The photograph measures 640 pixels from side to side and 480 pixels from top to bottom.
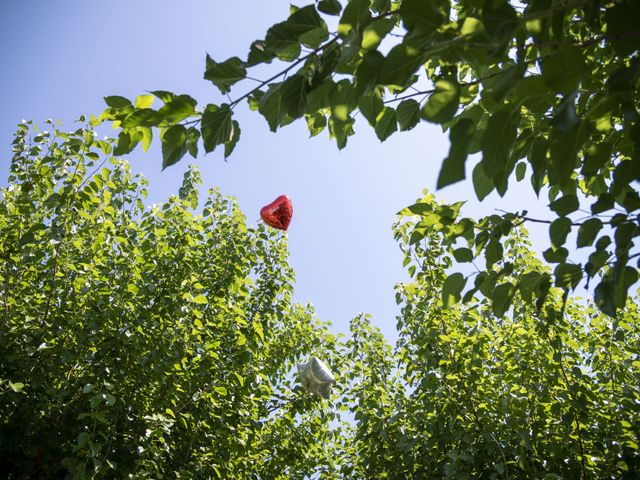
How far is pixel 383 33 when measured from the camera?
1.04 m

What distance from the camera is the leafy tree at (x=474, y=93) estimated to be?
871 millimetres

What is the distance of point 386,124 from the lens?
1.49 m

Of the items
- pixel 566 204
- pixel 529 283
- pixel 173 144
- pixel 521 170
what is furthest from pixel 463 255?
pixel 173 144

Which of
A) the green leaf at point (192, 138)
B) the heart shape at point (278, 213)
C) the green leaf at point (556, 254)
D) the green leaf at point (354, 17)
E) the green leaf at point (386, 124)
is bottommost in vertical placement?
the green leaf at point (192, 138)

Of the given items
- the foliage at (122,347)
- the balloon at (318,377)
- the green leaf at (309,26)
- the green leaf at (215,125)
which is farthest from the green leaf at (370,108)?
the balloon at (318,377)

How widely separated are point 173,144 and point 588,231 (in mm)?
1036

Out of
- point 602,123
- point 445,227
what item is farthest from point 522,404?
point 602,123

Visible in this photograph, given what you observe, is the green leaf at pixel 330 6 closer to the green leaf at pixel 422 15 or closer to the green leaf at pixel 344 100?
the green leaf at pixel 344 100

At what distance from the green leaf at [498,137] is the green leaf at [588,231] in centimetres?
48

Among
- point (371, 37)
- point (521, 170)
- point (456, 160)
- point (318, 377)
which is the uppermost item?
point (318, 377)

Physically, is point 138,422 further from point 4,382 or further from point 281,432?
point 281,432

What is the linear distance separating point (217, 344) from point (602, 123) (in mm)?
3289

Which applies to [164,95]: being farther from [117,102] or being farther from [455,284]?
[455,284]

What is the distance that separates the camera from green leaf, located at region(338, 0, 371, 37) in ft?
3.22
